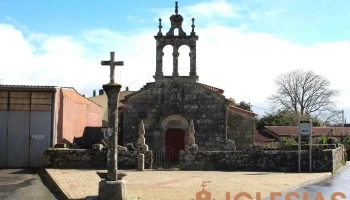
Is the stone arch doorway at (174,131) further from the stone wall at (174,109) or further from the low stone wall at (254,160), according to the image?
the low stone wall at (254,160)

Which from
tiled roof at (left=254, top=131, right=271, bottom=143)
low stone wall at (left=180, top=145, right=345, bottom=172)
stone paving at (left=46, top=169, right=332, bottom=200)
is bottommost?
stone paving at (left=46, top=169, right=332, bottom=200)

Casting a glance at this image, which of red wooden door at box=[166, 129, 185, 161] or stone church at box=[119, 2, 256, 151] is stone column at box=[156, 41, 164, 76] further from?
red wooden door at box=[166, 129, 185, 161]

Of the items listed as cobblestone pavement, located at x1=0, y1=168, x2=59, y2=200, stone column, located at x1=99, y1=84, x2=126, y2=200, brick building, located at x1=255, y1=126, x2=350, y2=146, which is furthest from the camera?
brick building, located at x1=255, y1=126, x2=350, y2=146

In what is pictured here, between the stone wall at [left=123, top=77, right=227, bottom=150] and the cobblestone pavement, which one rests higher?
the stone wall at [left=123, top=77, right=227, bottom=150]

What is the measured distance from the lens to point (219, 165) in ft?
74.6

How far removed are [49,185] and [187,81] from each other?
15811mm

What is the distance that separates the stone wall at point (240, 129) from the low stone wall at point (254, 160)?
7227 mm

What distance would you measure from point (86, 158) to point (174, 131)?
9.69 metres

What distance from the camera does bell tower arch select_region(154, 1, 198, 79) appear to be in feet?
96.4

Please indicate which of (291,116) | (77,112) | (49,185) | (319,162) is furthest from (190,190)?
(291,116)

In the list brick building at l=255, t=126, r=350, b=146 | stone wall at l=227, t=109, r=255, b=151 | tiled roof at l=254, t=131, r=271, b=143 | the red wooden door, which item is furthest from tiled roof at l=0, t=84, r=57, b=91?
brick building at l=255, t=126, r=350, b=146

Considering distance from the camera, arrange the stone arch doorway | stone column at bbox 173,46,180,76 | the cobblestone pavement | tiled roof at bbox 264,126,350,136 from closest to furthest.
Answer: the cobblestone pavement < stone column at bbox 173,46,180,76 < the stone arch doorway < tiled roof at bbox 264,126,350,136

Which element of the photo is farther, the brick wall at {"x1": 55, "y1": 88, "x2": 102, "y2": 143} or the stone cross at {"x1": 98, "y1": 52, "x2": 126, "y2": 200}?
the brick wall at {"x1": 55, "y1": 88, "x2": 102, "y2": 143}

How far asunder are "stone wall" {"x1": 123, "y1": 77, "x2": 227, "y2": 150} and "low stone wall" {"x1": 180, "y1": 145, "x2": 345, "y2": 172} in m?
6.64
